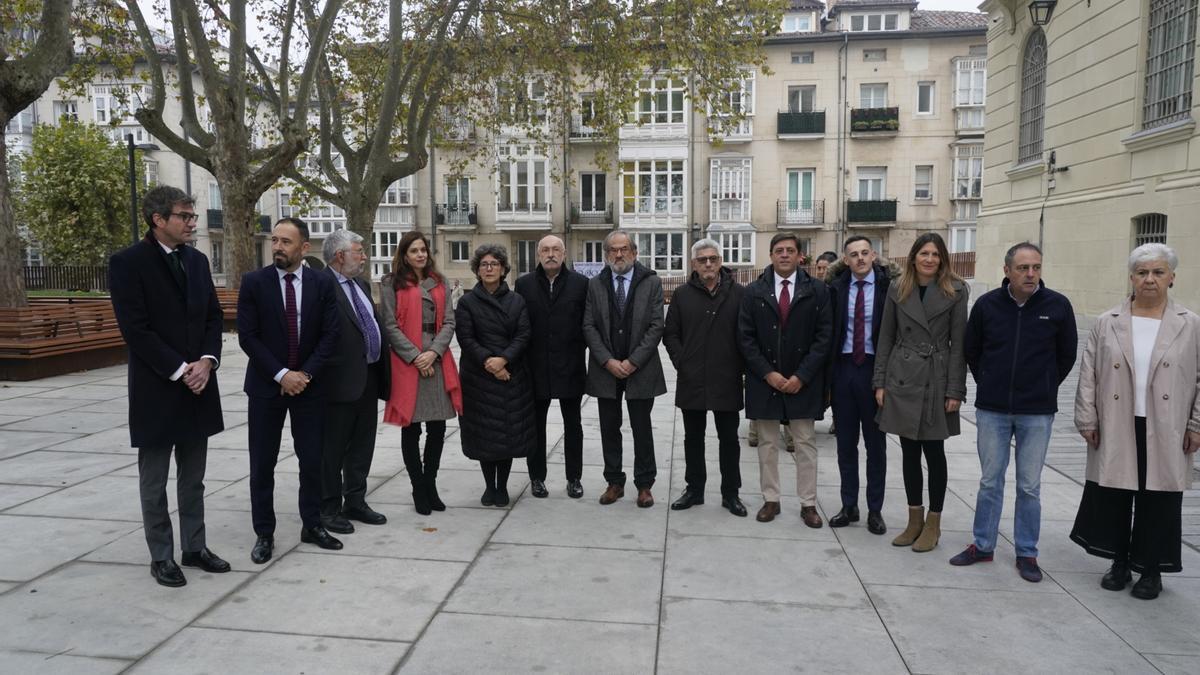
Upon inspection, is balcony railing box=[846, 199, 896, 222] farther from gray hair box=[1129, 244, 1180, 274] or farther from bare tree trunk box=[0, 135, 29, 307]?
gray hair box=[1129, 244, 1180, 274]

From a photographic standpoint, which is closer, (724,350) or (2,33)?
(724,350)

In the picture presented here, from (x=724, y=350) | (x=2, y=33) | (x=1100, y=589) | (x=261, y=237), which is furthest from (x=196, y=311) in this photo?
(x=261, y=237)

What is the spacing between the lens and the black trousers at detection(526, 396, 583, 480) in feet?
20.2

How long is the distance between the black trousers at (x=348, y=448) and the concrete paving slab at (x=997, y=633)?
134 inches

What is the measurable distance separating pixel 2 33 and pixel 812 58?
31791mm

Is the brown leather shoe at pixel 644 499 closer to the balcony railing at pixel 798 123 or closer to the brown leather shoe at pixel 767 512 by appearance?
the brown leather shoe at pixel 767 512

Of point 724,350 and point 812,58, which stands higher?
point 812,58

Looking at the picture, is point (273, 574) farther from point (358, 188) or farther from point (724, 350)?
point (358, 188)

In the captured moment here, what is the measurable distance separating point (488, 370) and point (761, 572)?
2.31m

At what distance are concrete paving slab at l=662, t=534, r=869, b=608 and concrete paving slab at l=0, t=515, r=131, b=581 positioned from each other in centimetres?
347

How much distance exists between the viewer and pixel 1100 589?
445cm

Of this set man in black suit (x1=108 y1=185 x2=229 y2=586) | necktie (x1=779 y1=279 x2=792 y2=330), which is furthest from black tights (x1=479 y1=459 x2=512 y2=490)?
necktie (x1=779 y1=279 x2=792 y2=330)

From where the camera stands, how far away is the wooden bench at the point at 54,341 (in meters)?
11.7

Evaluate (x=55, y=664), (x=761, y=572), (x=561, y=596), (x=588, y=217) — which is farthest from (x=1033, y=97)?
(x=588, y=217)
